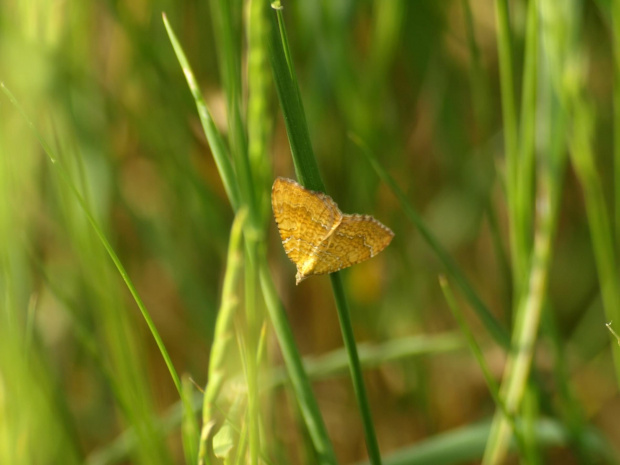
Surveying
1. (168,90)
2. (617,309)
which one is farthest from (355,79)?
(617,309)

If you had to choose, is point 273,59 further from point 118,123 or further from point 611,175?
point 611,175

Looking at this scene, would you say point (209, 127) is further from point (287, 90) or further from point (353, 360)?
point (353, 360)

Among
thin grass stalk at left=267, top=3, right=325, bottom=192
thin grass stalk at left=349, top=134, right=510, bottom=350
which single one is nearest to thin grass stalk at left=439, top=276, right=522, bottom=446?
thin grass stalk at left=349, top=134, right=510, bottom=350

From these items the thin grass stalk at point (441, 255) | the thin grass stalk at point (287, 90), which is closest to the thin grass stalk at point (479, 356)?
the thin grass stalk at point (441, 255)

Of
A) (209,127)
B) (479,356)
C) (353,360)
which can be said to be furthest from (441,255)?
(209,127)

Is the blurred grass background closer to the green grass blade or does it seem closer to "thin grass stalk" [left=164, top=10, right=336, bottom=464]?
"thin grass stalk" [left=164, top=10, right=336, bottom=464]

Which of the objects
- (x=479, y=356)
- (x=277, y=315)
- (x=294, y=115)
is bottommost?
(x=479, y=356)

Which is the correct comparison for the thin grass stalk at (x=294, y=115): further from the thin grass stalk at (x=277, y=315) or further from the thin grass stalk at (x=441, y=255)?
the thin grass stalk at (x=441, y=255)

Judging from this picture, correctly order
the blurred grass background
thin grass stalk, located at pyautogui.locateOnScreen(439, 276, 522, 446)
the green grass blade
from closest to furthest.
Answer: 1. the green grass blade
2. thin grass stalk, located at pyautogui.locateOnScreen(439, 276, 522, 446)
3. the blurred grass background
